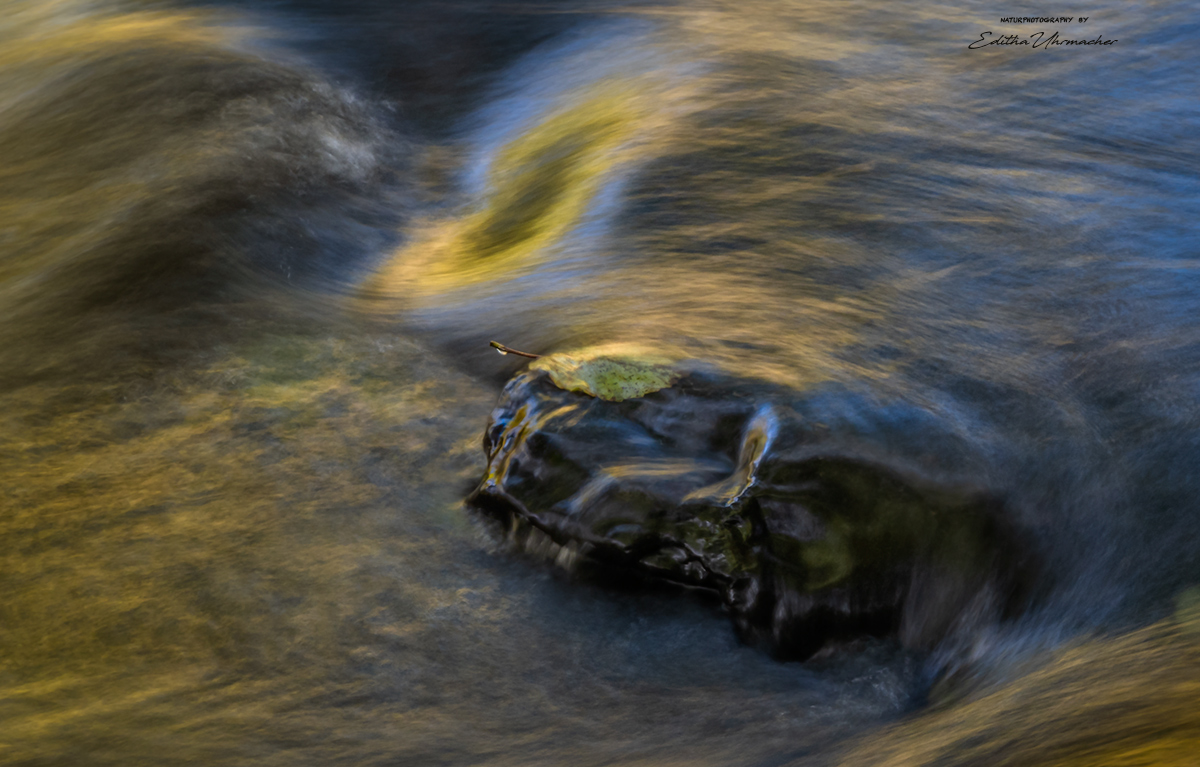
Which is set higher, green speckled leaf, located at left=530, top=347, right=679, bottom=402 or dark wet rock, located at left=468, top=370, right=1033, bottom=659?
green speckled leaf, located at left=530, top=347, right=679, bottom=402

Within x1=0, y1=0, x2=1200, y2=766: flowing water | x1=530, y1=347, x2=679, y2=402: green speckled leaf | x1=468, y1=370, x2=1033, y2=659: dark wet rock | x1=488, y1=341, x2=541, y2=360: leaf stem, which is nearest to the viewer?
x1=0, y1=0, x2=1200, y2=766: flowing water

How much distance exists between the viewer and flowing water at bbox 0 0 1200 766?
252 centimetres

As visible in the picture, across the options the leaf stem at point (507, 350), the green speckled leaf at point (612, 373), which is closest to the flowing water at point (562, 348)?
the leaf stem at point (507, 350)

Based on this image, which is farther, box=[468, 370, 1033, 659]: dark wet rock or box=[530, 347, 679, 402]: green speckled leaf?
box=[530, 347, 679, 402]: green speckled leaf

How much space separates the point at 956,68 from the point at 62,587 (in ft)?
16.5

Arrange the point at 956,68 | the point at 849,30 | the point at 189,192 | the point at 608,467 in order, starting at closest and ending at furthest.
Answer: the point at 608,467
the point at 189,192
the point at 956,68
the point at 849,30

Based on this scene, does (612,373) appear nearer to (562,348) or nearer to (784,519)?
(562,348)

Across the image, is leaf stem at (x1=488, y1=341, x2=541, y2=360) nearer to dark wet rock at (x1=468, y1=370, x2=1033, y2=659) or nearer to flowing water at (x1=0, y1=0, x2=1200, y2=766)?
flowing water at (x1=0, y1=0, x2=1200, y2=766)

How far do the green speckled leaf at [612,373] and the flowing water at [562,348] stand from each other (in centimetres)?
17

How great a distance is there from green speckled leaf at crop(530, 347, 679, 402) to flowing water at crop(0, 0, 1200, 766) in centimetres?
17

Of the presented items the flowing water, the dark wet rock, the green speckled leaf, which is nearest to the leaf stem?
the flowing water

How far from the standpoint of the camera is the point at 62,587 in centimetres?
291

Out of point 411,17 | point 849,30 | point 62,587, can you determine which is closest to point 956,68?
→ point 849,30

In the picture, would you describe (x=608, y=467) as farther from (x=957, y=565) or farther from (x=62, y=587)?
(x=62, y=587)
